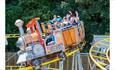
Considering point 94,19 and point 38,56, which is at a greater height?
point 94,19

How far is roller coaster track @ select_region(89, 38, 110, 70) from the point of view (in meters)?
1.86

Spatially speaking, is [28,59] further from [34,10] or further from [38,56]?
[34,10]

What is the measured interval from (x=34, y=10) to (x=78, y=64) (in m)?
0.50

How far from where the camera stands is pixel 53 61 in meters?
1.94

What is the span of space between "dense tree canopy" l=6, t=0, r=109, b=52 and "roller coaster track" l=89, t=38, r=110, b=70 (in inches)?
2.0

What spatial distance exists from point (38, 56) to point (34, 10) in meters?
0.34

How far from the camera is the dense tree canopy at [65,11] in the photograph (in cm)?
192

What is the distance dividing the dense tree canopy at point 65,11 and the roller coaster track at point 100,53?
0.05 meters

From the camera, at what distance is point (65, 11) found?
6.40ft

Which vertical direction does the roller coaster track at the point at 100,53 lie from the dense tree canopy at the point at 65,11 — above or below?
below

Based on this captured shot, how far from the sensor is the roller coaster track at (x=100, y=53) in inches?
73.0

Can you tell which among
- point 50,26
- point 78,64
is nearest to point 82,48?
point 78,64

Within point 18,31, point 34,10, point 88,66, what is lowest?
point 88,66
